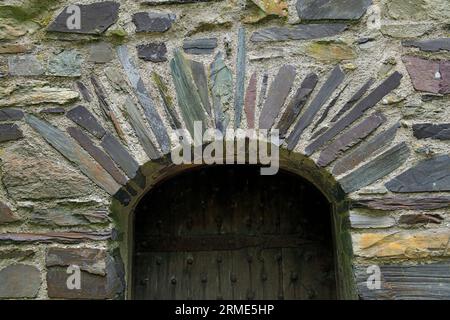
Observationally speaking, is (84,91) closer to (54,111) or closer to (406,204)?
(54,111)

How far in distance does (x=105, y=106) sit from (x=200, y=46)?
37cm

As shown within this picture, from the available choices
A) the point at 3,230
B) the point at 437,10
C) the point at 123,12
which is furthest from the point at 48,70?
the point at 437,10

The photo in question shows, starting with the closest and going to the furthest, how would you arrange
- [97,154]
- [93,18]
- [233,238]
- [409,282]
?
[409,282] < [97,154] < [93,18] < [233,238]

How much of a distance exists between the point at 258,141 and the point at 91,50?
25.4 inches

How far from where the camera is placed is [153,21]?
190cm

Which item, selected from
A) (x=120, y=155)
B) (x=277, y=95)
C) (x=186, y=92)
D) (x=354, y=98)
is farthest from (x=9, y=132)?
(x=354, y=98)

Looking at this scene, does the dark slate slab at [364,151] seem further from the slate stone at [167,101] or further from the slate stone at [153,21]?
the slate stone at [153,21]

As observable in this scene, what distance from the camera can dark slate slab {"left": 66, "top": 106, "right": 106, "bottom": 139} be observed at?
71.8 inches

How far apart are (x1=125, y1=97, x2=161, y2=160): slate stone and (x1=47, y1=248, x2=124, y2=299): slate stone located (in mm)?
347

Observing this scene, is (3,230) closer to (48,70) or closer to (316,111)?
(48,70)

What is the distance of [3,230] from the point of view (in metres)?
1.80

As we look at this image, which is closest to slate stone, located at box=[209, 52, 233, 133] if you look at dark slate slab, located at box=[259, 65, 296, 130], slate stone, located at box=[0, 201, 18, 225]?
dark slate slab, located at box=[259, 65, 296, 130]

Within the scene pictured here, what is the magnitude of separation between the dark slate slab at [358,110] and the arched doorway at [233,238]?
44 centimetres

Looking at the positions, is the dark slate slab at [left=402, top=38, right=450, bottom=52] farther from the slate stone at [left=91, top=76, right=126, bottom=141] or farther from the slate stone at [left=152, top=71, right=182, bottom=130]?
the slate stone at [left=91, top=76, right=126, bottom=141]
